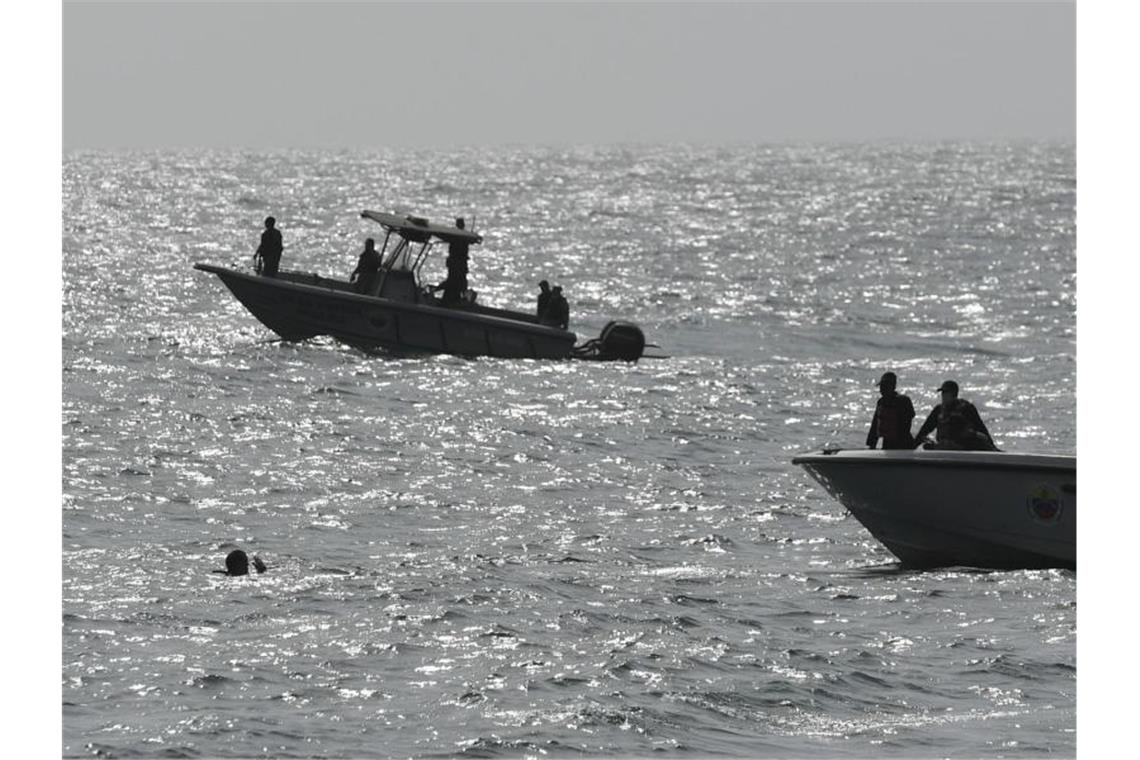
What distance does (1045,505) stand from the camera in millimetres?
18891

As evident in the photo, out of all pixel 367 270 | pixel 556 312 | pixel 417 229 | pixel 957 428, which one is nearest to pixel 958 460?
pixel 957 428

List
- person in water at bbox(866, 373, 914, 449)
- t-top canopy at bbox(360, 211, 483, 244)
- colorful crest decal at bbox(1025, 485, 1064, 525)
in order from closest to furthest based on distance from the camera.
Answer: colorful crest decal at bbox(1025, 485, 1064, 525) < person in water at bbox(866, 373, 914, 449) < t-top canopy at bbox(360, 211, 483, 244)

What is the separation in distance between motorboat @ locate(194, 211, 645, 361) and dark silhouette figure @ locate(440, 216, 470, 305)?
88 mm

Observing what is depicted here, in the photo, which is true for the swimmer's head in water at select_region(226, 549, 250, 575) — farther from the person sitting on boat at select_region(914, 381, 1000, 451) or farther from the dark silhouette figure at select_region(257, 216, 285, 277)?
the dark silhouette figure at select_region(257, 216, 285, 277)

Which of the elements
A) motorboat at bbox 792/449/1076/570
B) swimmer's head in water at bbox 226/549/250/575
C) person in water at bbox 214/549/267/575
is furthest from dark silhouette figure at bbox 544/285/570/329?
swimmer's head in water at bbox 226/549/250/575

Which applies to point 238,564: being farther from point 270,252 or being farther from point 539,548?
point 270,252

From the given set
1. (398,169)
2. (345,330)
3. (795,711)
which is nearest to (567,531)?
(795,711)

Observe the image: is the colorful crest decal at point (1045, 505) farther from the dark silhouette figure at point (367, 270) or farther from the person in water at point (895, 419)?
the dark silhouette figure at point (367, 270)

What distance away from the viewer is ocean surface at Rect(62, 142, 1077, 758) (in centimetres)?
1430

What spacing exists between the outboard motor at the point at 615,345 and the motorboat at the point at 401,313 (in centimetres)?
99

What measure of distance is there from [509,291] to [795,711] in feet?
136

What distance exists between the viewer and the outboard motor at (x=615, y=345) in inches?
1474

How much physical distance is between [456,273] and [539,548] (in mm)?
15367

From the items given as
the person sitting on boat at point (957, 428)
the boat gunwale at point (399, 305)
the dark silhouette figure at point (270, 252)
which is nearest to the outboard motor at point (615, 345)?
the boat gunwale at point (399, 305)
